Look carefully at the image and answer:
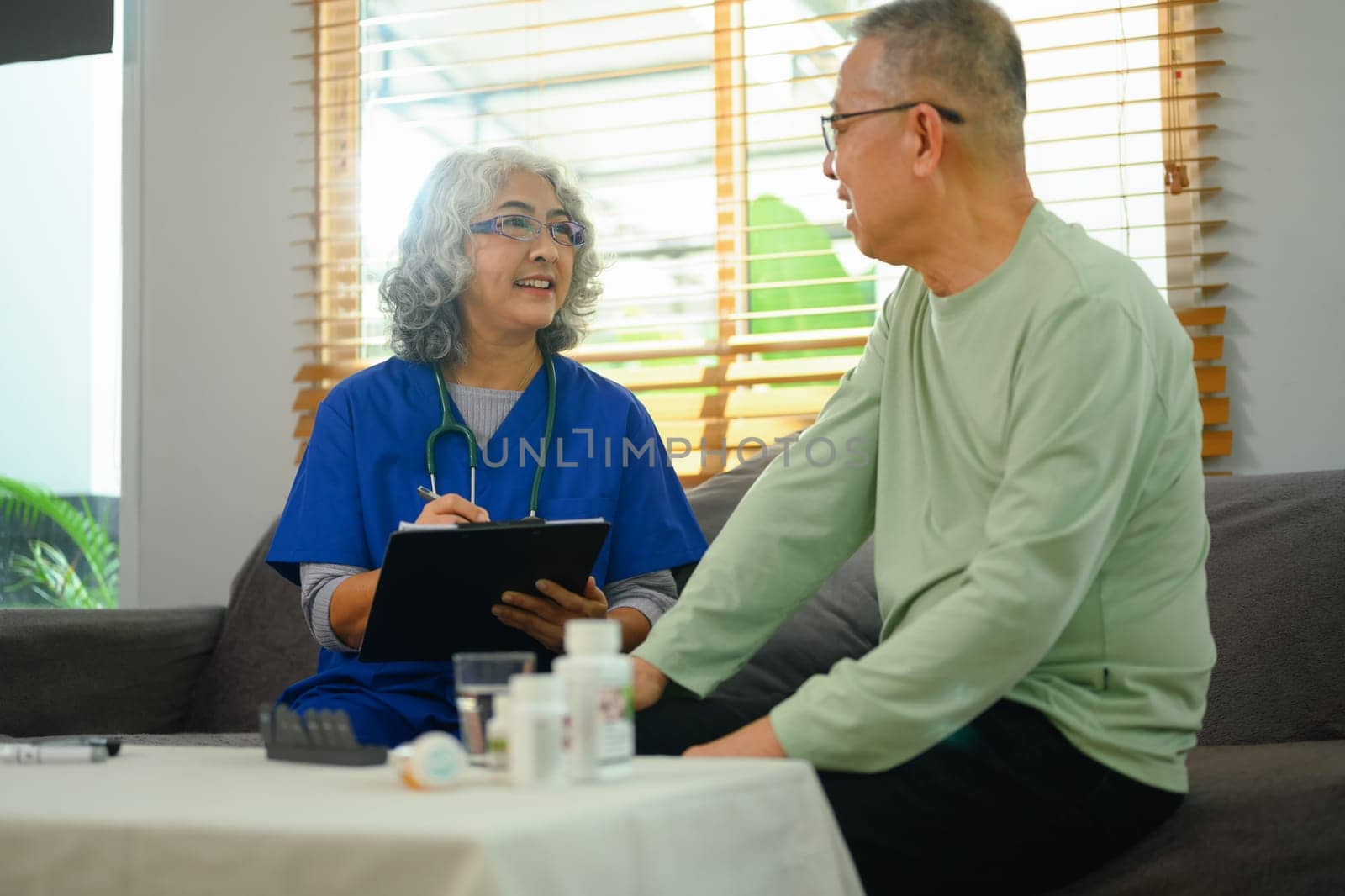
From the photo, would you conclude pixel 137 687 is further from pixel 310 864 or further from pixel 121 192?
pixel 310 864

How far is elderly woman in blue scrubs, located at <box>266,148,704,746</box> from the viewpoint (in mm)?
1862

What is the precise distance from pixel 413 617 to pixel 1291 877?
104 cm

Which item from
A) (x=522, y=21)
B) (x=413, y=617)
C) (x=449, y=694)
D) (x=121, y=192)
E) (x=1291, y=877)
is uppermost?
(x=522, y=21)

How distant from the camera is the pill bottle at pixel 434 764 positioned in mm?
928

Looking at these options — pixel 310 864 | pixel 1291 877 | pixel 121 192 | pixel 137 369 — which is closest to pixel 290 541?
pixel 310 864

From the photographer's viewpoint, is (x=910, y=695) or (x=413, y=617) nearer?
(x=910, y=695)

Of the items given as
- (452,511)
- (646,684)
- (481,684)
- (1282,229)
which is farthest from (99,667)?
(1282,229)

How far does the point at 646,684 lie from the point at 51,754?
592 mm

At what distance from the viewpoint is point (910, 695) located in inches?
47.4

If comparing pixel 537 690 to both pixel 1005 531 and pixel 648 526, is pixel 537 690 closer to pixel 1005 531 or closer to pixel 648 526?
pixel 1005 531

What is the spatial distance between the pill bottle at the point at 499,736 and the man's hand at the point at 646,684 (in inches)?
19.5

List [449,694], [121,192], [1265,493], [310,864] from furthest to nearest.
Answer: [121,192]
[1265,493]
[449,694]
[310,864]

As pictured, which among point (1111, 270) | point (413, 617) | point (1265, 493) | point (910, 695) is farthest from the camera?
point (1265, 493)

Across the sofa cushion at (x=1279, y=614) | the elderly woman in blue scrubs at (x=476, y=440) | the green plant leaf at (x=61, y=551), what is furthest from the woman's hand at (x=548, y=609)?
the green plant leaf at (x=61, y=551)
